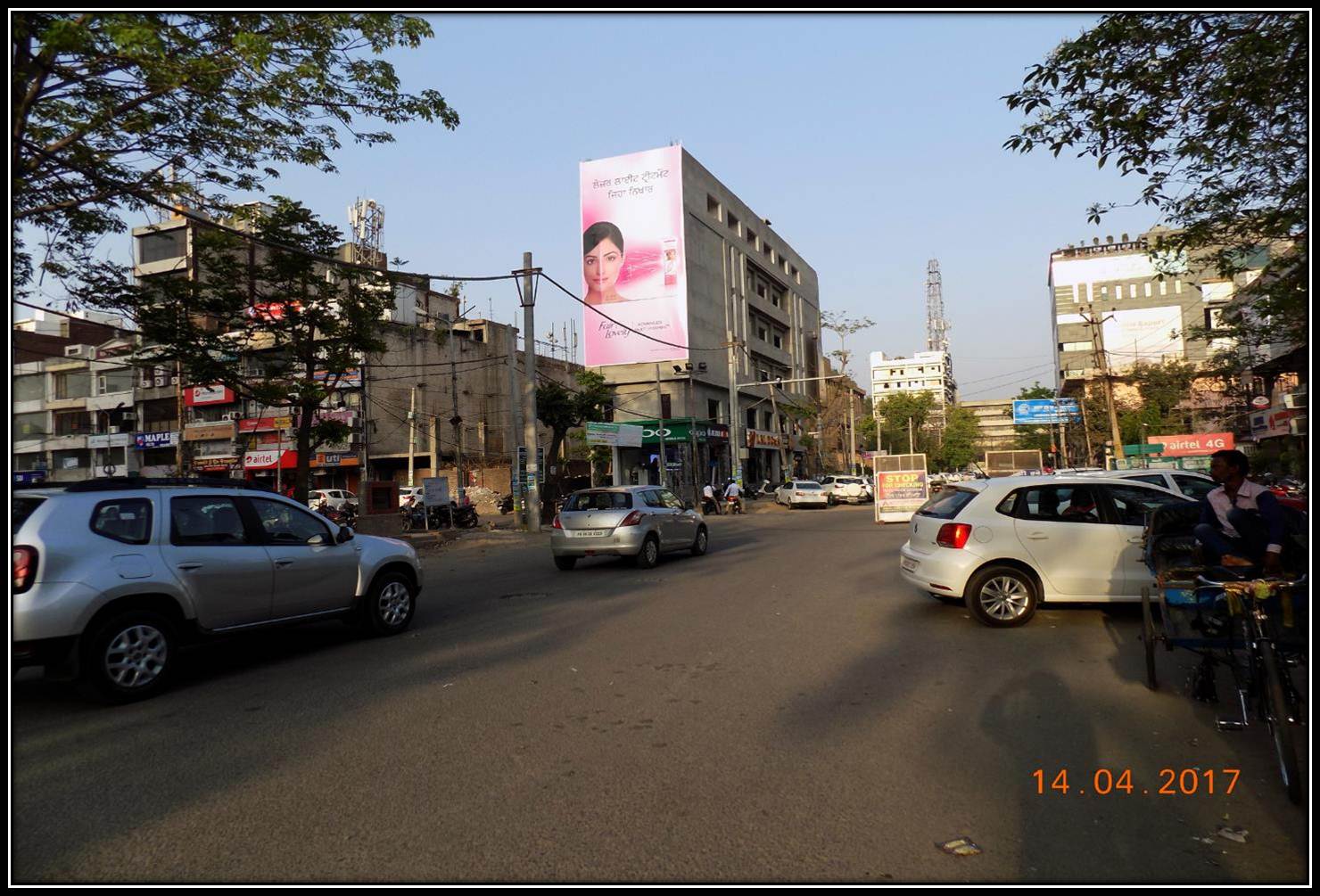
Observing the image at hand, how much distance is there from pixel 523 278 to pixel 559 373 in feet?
136

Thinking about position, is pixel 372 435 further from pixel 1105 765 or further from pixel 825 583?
pixel 1105 765

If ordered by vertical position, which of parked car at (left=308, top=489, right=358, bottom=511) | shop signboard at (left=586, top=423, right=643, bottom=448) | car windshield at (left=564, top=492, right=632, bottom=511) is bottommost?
parked car at (left=308, top=489, right=358, bottom=511)

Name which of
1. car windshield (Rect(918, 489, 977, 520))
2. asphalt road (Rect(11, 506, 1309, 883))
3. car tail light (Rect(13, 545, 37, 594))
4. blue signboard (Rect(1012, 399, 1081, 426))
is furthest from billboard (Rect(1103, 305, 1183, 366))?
car tail light (Rect(13, 545, 37, 594))

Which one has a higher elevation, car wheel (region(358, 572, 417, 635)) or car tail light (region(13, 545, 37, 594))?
car tail light (region(13, 545, 37, 594))

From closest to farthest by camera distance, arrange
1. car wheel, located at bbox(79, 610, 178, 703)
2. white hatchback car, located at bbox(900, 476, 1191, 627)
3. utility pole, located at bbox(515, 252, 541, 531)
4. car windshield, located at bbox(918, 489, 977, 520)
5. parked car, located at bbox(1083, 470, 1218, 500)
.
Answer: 1. car wheel, located at bbox(79, 610, 178, 703)
2. white hatchback car, located at bbox(900, 476, 1191, 627)
3. car windshield, located at bbox(918, 489, 977, 520)
4. parked car, located at bbox(1083, 470, 1218, 500)
5. utility pole, located at bbox(515, 252, 541, 531)

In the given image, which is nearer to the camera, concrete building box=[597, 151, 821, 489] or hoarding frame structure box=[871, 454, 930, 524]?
hoarding frame structure box=[871, 454, 930, 524]

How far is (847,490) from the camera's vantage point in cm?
4541

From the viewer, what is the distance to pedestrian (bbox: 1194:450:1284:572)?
5.40 meters

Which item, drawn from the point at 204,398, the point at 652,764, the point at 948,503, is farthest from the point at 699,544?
the point at 204,398

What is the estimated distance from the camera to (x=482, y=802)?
4.27 metres

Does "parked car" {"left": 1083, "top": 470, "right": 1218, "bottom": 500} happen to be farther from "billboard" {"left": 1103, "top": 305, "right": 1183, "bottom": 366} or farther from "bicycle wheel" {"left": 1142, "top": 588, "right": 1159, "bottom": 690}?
"billboard" {"left": 1103, "top": 305, "right": 1183, "bottom": 366}

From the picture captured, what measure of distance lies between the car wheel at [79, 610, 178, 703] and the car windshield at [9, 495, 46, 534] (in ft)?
3.15
